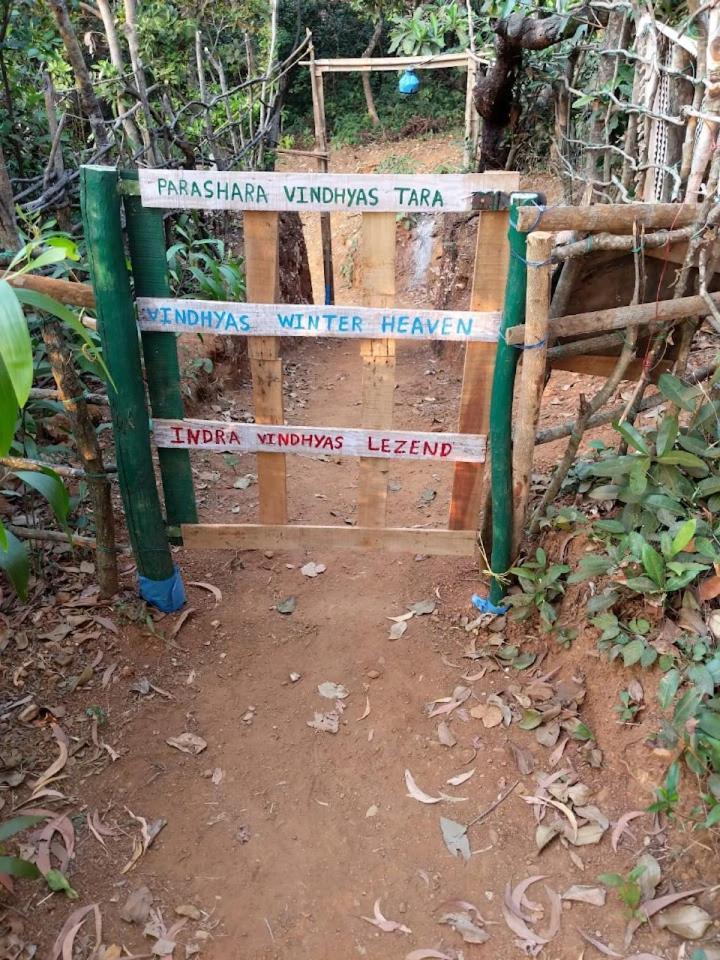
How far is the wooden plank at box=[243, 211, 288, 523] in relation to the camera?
2.34m

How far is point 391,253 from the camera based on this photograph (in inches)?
91.3

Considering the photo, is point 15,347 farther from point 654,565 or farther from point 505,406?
point 654,565

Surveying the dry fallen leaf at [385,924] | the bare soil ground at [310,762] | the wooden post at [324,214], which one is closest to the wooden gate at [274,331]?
the bare soil ground at [310,762]

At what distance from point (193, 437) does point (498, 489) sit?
1.15 m

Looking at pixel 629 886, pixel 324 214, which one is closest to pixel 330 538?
pixel 629 886

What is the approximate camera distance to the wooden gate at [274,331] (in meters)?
2.26

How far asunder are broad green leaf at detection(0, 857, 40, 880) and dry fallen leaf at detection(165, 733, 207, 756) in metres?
0.65

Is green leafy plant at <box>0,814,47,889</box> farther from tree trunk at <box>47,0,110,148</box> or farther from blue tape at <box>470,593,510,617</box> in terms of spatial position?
tree trunk at <box>47,0,110,148</box>

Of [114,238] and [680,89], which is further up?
[680,89]

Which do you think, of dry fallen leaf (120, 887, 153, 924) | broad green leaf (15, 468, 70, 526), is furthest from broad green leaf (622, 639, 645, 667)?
broad green leaf (15, 468, 70, 526)

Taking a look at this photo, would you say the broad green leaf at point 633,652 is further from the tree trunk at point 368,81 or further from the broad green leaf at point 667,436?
the tree trunk at point 368,81

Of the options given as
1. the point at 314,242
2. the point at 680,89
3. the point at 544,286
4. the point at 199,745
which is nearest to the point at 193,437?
the point at 199,745

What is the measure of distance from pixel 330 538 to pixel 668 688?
1.33 metres

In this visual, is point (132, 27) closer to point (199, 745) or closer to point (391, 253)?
point (391, 253)
